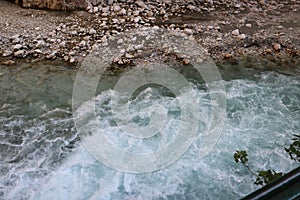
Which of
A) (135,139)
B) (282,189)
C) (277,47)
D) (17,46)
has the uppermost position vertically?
(282,189)

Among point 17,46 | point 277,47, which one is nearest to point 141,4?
point 17,46

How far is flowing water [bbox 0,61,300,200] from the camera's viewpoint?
8.28 feet

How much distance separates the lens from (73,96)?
11.2 feet

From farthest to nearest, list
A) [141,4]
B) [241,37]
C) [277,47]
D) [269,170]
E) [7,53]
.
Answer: [141,4]
[241,37]
[277,47]
[7,53]
[269,170]

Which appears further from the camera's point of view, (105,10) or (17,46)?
(105,10)

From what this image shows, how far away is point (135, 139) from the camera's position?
2971 mm

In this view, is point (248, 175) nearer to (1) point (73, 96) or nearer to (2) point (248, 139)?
(2) point (248, 139)

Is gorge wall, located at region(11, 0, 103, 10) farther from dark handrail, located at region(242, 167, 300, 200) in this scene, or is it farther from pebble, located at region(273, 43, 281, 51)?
dark handrail, located at region(242, 167, 300, 200)

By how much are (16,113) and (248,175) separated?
6.60 feet

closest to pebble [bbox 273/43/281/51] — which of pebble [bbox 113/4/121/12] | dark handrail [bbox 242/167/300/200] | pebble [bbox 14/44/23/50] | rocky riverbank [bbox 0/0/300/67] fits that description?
rocky riverbank [bbox 0/0/300/67]

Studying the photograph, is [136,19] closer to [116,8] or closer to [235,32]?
[116,8]

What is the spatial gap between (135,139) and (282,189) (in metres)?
2.31

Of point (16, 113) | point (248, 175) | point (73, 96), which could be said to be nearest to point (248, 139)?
point (248, 175)

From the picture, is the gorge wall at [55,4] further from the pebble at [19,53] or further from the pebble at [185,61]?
the pebble at [185,61]
